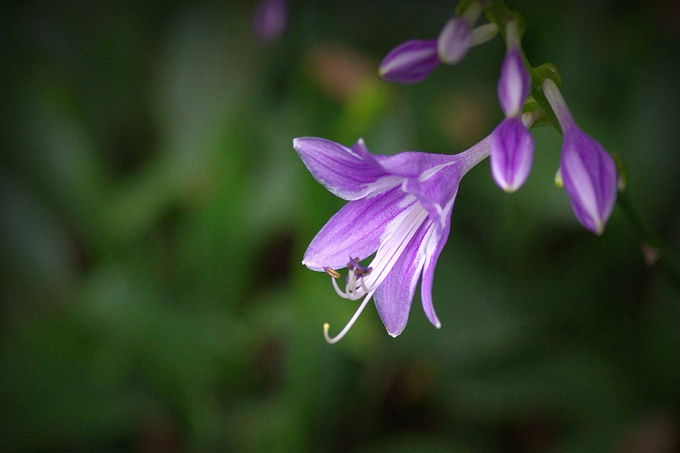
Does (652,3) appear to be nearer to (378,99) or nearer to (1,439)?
(378,99)

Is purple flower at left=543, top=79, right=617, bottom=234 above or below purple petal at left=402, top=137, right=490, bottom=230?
below

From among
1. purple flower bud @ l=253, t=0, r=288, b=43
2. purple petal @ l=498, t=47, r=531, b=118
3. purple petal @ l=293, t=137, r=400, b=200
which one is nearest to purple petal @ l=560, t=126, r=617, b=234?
purple petal @ l=498, t=47, r=531, b=118

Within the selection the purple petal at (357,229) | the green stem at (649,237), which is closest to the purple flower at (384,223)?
the purple petal at (357,229)

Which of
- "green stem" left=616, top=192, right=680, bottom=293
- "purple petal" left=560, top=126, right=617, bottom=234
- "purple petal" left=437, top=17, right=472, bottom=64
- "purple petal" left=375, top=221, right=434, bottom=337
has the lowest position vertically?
"green stem" left=616, top=192, right=680, bottom=293

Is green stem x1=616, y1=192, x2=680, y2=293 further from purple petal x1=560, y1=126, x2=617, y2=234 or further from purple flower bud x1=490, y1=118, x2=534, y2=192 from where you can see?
purple flower bud x1=490, y1=118, x2=534, y2=192

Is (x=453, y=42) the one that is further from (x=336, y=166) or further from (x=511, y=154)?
(x=336, y=166)

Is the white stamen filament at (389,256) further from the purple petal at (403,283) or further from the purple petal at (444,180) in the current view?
the purple petal at (444,180)

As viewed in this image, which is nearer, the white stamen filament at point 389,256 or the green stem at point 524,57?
the green stem at point 524,57
